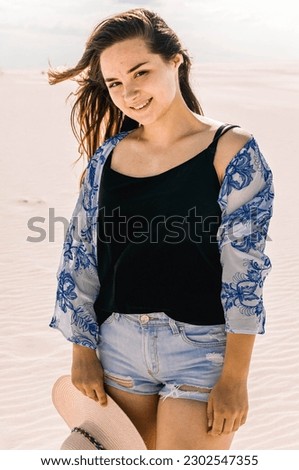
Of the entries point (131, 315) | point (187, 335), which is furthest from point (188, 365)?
point (131, 315)

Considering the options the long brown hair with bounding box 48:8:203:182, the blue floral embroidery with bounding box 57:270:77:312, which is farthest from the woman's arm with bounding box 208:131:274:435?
the blue floral embroidery with bounding box 57:270:77:312

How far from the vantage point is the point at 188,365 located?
2.20 m

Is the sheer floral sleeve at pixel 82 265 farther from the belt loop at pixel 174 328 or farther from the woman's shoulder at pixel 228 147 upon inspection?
the woman's shoulder at pixel 228 147

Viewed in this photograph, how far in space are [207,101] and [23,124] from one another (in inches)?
418

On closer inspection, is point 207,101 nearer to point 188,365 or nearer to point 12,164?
point 12,164

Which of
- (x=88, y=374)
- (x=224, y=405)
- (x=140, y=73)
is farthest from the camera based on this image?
(x=88, y=374)

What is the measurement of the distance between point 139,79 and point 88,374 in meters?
0.95

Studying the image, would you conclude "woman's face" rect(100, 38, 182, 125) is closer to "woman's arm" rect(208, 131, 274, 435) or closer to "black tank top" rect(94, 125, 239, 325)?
"black tank top" rect(94, 125, 239, 325)

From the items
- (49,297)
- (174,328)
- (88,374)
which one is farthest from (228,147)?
(49,297)

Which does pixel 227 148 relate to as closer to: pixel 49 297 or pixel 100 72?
pixel 100 72

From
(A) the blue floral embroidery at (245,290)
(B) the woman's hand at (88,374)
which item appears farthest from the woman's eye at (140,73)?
(B) the woman's hand at (88,374)

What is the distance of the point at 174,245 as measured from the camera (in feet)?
7.27

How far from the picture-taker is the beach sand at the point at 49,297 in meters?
4.84

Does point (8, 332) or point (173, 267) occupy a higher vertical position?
point (173, 267)
